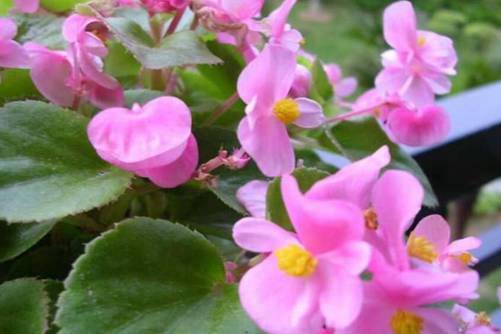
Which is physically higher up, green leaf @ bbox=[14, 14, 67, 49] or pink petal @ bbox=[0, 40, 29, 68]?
pink petal @ bbox=[0, 40, 29, 68]

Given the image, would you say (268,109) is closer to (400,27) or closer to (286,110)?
(286,110)

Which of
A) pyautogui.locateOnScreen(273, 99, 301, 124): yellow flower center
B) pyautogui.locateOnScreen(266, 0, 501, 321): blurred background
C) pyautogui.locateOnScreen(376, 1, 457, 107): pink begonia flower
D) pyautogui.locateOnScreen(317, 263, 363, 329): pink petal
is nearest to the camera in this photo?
pyautogui.locateOnScreen(317, 263, 363, 329): pink petal

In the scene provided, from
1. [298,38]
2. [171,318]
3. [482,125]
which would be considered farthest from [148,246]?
[482,125]

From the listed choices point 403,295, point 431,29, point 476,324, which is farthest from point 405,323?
point 431,29

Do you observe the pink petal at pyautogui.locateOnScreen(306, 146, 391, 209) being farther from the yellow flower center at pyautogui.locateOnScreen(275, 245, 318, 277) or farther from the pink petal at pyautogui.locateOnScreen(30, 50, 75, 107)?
the pink petal at pyautogui.locateOnScreen(30, 50, 75, 107)

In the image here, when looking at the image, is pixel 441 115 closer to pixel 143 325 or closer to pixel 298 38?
pixel 298 38

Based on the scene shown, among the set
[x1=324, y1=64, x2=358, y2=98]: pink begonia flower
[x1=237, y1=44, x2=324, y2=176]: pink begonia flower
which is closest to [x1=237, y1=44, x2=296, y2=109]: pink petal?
[x1=237, y1=44, x2=324, y2=176]: pink begonia flower

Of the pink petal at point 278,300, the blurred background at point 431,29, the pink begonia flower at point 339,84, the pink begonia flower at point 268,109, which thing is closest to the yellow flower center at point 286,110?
the pink begonia flower at point 268,109
